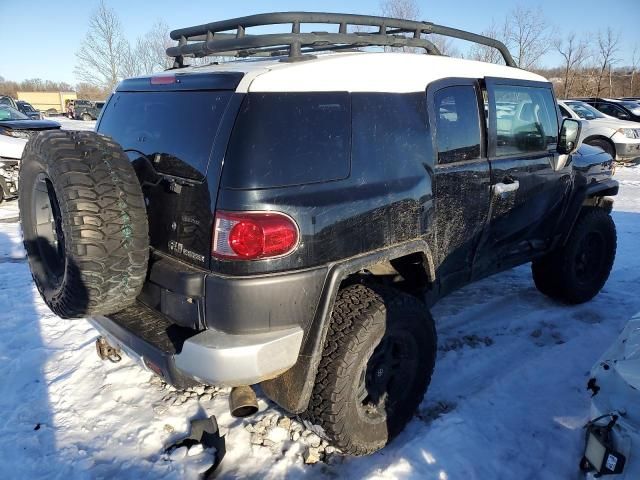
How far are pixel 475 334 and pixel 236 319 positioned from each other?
8.15ft

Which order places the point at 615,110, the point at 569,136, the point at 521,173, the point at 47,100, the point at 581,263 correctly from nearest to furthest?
the point at 521,173
the point at 569,136
the point at 581,263
the point at 615,110
the point at 47,100

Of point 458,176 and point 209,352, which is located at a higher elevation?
point 458,176

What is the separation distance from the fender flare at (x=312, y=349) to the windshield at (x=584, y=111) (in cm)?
1326

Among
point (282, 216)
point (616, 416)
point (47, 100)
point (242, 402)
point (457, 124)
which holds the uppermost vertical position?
point (47, 100)

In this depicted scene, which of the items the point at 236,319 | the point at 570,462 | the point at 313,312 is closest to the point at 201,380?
the point at 236,319

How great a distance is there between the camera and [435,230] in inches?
107

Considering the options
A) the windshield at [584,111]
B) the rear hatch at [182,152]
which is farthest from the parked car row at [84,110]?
the rear hatch at [182,152]

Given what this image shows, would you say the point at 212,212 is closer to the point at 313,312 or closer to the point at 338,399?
the point at 313,312

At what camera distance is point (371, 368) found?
256 cm

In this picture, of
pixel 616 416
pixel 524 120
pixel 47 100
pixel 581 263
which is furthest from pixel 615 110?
pixel 47 100

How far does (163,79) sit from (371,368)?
74.5 inches

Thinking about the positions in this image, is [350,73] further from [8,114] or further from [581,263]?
[8,114]

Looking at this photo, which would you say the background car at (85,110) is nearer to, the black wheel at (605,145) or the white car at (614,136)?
the white car at (614,136)

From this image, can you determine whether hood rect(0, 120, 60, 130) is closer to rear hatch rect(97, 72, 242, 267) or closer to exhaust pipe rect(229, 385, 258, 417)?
rear hatch rect(97, 72, 242, 267)
